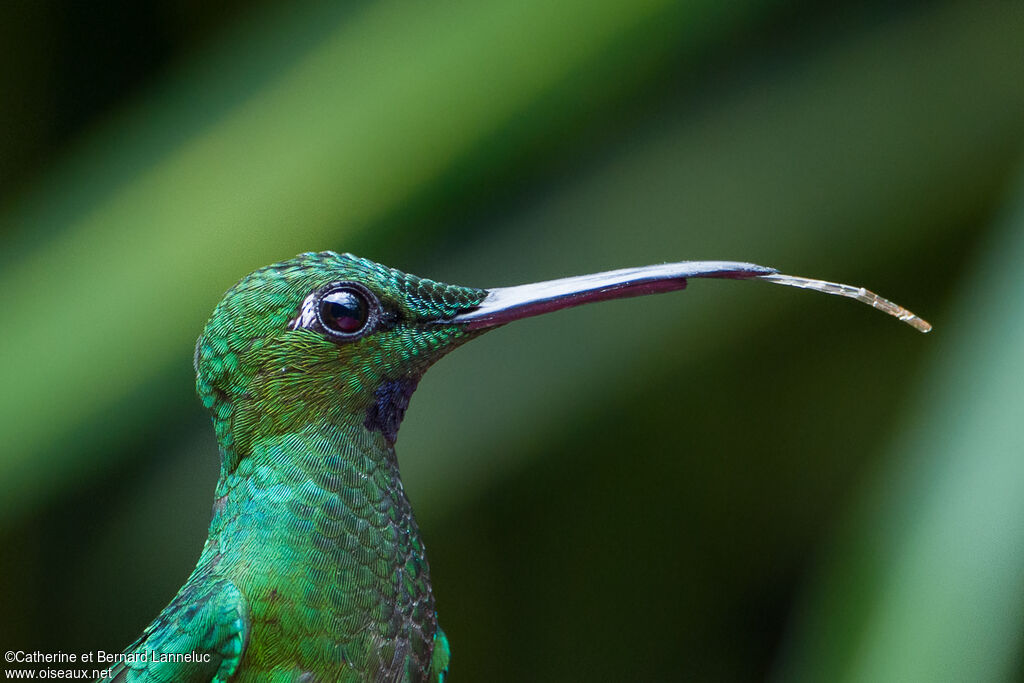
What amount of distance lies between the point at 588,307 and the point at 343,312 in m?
0.69

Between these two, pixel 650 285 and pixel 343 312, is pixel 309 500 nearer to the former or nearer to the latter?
pixel 343 312

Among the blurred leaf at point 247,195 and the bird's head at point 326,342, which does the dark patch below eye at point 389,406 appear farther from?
the blurred leaf at point 247,195

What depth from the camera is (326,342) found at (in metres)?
0.56

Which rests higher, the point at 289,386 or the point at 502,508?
the point at 289,386

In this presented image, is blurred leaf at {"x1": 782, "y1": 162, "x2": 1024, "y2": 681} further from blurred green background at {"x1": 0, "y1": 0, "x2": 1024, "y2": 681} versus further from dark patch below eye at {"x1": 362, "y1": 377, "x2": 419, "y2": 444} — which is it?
dark patch below eye at {"x1": 362, "y1": 377, "x2": 419, "y2": 444}

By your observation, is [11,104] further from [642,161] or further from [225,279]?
[642,161]

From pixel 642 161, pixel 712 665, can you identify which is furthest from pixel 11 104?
pixel 712 665

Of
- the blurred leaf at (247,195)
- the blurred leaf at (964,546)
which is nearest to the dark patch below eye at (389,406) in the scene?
the blurred leaf at (247,195)

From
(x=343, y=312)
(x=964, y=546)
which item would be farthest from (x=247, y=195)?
(x=964, y=546)

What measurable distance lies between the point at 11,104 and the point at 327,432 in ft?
2.65

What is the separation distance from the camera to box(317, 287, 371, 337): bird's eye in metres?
0.56

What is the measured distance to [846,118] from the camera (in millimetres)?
1246

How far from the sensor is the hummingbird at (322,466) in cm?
51

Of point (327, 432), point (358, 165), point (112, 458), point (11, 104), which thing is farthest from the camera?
point (11, 104)
